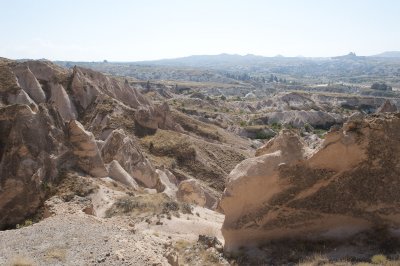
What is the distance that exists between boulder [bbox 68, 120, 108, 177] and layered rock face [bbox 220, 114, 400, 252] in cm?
1141

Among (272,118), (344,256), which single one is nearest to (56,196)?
(344,256)

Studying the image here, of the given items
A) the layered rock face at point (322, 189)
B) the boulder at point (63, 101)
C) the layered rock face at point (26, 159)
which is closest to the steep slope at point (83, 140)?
the layered rock face at point (26, 159)

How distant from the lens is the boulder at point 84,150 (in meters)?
24.2

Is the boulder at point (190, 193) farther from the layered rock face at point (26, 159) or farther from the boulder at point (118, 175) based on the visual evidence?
the layered rock face at point (26, 159)

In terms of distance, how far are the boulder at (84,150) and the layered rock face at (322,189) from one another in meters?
11.4

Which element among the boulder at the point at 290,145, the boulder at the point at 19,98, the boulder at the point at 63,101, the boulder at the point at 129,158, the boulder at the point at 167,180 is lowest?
the boulder at the point at 167,180

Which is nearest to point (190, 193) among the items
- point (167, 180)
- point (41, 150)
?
point (167, 180)

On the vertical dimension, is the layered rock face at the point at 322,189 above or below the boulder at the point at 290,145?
below

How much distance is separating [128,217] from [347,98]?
438 ft

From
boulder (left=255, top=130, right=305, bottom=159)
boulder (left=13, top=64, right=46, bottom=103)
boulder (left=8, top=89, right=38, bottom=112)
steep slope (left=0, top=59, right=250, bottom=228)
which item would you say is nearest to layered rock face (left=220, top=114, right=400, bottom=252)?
boulder (left=255, top=130, right=305, bottom=159)

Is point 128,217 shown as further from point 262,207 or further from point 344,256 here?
point 344,256

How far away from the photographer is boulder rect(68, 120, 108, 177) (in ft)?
79.3

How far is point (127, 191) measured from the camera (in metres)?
24.7

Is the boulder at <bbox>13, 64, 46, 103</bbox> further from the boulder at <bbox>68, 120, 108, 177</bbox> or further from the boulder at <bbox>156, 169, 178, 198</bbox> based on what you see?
the boulder at <bbox>68, 120, 108, 177</bbox>
